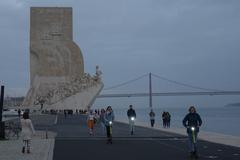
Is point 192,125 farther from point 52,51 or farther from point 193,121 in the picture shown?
point 52,51

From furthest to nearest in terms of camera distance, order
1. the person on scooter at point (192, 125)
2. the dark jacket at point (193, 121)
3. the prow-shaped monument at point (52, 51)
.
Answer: the prow-shaped monument at point (52, 51) → the dark jacket at point (193, 121) → the person on scooter at point (192, 125)

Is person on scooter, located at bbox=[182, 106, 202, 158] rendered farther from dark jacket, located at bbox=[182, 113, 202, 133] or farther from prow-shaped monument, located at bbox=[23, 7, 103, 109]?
prow-shaped monument, located at bbox=[23, 7, 103, 109]

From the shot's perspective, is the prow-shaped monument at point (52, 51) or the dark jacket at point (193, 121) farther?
the prow-shaped monument at point (52, 51)

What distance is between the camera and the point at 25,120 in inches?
397

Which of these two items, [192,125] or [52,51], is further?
[52,51]

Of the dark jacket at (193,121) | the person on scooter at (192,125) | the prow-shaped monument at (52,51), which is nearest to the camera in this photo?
the person on scooter at (192,125)

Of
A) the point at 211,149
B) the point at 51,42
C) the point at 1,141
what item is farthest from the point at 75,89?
the point at 211,149

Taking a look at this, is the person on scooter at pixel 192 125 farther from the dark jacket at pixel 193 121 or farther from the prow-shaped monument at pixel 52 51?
the prow-shaped monument at pixel 52 51

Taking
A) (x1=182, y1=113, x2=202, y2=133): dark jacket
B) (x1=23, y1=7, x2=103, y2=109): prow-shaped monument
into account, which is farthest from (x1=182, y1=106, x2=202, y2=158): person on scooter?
(x1=23, y1=7, x2=103, y2=109): prow-shaped monument

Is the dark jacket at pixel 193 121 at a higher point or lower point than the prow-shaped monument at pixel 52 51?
lower

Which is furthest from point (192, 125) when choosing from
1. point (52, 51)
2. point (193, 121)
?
point (52, 51)

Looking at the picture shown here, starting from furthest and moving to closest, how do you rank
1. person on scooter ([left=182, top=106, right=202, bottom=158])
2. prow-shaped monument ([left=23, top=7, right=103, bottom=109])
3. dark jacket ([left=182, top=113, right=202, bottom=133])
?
prow-shaped monument ([left=23, top=7, right=103, bottom=109]) → dark jacket ([left=182, top=113, right=202, bottom=133]) → person on scooter ([left=182, top=106, right=202, bottom=158])

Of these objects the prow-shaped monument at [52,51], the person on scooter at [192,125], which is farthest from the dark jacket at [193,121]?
the prow-shaped monument at [52,51]

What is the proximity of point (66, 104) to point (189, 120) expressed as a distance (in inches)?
1328
